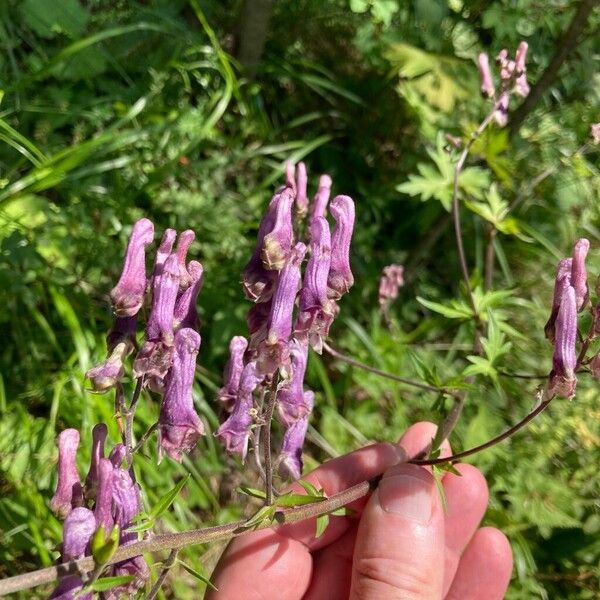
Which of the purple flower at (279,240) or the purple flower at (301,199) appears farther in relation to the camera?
the purple flower at (301,199)

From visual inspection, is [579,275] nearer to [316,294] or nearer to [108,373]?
[316,294]

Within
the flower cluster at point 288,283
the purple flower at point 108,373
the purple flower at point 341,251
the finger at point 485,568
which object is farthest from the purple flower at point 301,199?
the finger at point 485,568

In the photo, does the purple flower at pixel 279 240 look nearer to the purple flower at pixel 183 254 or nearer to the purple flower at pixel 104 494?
the purple flower at pixel 183 254

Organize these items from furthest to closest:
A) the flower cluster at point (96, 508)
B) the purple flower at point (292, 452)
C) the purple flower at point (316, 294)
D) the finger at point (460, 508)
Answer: the finger at point (460, 508)
the purple flower at point (292, 452)
the purple flower at point (316, 294)
the flower cluster at point (96, 508)

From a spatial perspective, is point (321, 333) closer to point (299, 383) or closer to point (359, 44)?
point (299, 383)

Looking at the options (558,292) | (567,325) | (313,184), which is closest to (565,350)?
(567,325)
